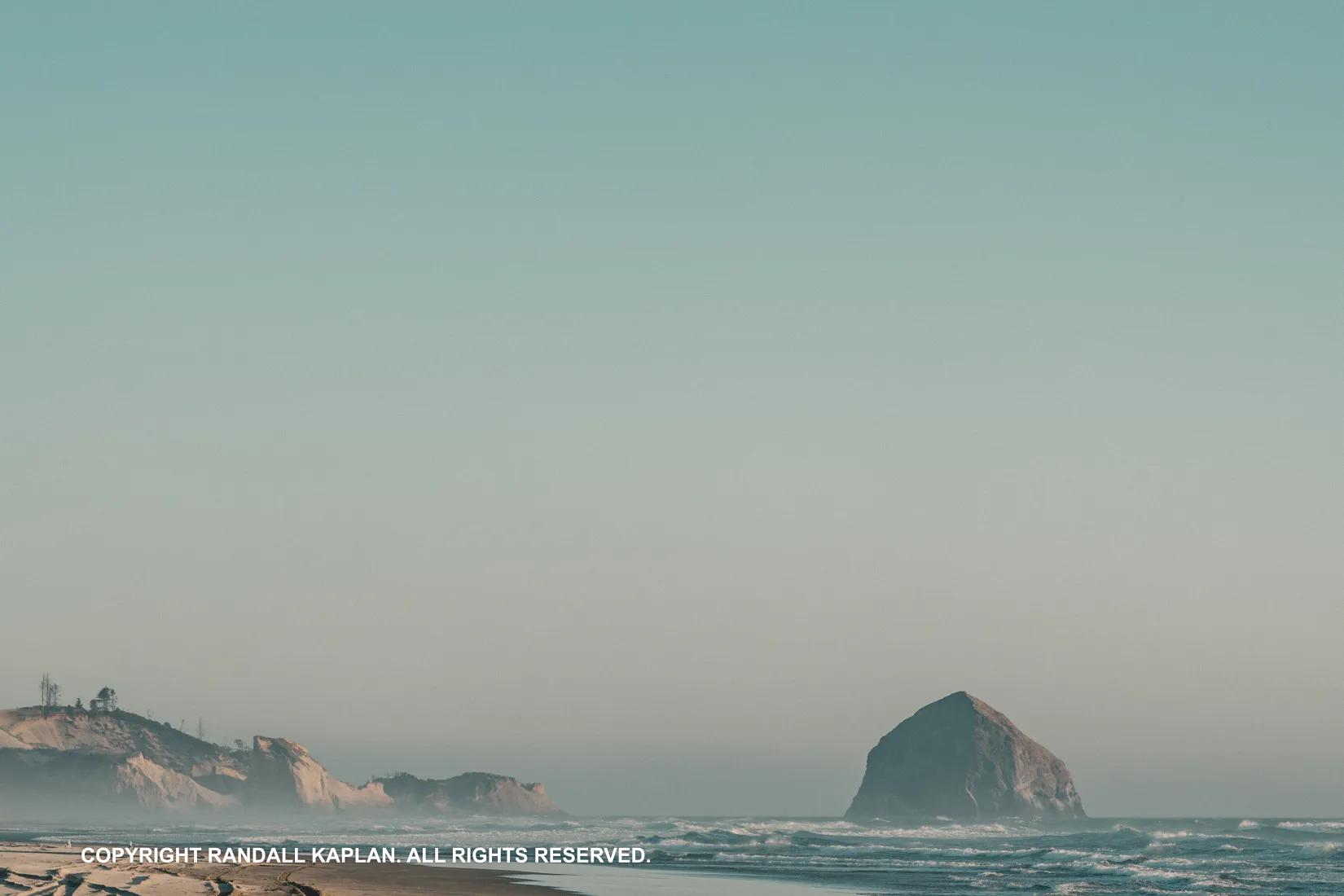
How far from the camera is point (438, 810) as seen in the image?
154 metres

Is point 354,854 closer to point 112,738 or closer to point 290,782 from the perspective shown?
point 290,782

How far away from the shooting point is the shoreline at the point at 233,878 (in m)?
29.3

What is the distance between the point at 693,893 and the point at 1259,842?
136 feet

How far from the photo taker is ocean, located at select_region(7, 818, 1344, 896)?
4153cm

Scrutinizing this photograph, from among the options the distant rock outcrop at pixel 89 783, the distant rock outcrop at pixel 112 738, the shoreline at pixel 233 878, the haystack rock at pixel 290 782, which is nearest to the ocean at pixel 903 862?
the shoreline at pixel 233 878

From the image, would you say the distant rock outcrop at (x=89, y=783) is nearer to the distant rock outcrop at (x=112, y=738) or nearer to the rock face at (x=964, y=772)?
the distant rock outcrop at (x=112, y=738)

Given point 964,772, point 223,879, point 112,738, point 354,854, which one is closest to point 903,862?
point 354,854

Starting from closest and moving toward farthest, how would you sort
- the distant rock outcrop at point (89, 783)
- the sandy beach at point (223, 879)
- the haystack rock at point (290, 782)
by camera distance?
the sandy beach at point (223, 879) < the distant rock outcrop at point (89, 783) < the haystack rock at point (290, 782)

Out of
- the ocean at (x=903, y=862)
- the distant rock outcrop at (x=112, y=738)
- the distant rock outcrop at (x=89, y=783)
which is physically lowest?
the ocean at (x=903, y=862)

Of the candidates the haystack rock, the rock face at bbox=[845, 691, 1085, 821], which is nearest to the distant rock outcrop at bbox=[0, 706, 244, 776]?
the haystack rock

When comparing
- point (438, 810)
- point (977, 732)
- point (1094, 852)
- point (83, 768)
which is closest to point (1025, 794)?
point (977, 732)

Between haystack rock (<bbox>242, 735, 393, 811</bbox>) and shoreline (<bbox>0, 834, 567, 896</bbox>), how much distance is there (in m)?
94.1

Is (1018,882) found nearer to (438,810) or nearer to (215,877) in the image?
(215,877)

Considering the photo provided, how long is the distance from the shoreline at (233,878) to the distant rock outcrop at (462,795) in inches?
4313
